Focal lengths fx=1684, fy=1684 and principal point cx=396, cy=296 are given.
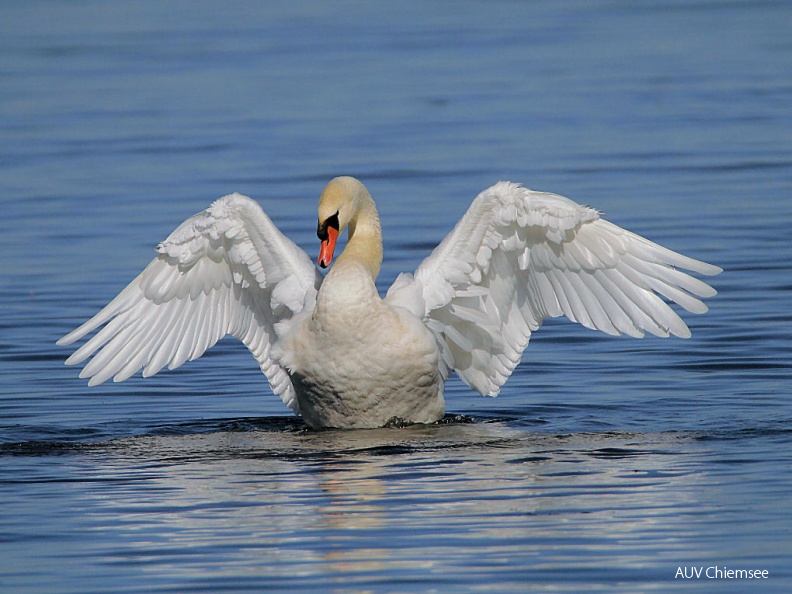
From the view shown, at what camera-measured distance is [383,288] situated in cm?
1311

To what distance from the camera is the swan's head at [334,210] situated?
9234 mm

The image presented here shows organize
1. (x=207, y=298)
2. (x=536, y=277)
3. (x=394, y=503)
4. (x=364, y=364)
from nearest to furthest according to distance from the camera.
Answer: (x=394, y=503), (x=364, y=364), (x=536, y=277), (x=207, y=298)

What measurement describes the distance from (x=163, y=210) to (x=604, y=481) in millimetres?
8920

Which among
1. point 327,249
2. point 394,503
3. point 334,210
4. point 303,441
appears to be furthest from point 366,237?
point 394,503

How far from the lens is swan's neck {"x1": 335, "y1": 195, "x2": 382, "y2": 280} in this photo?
9.80 m

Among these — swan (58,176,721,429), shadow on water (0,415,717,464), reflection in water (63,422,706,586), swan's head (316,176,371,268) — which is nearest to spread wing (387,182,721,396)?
swan (58,176,721,429)

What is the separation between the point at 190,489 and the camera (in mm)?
8047

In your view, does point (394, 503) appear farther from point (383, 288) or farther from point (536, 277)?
point (383, 288)

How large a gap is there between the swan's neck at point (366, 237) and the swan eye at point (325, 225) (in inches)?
13.4

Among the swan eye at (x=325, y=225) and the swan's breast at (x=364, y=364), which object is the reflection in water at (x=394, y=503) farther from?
the swan eye at (x=325, y=225)

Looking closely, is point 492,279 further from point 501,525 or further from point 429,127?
point 429,127

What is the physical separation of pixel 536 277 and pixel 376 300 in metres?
1.11

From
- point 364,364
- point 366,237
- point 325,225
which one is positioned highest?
point 325,225

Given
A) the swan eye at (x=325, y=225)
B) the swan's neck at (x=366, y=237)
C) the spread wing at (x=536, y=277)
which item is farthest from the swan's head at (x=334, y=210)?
the spread wing at (x=536, y=277)
